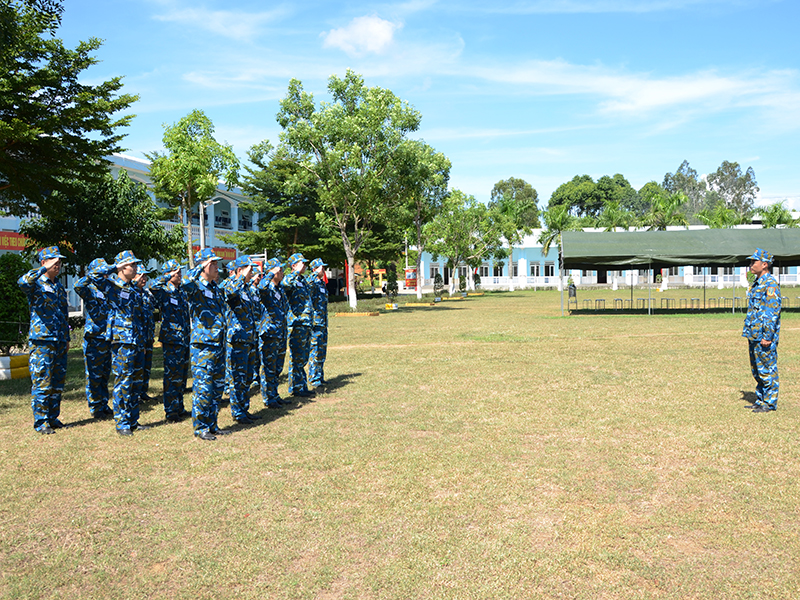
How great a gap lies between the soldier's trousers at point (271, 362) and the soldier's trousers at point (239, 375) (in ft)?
1.91

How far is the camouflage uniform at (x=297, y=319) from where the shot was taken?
935 centimetres

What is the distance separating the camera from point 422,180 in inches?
1293

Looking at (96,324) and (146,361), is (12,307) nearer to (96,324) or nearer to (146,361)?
(146,361)

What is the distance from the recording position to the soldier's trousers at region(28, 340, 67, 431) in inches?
292

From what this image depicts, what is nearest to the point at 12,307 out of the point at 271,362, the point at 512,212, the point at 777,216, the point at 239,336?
the point at 271,362

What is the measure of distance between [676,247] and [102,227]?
21.6 metres

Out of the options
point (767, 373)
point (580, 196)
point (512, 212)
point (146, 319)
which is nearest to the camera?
point (767, 373)

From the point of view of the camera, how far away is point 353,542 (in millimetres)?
4398

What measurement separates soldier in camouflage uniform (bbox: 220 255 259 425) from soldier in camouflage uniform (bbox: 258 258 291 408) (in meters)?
0.52

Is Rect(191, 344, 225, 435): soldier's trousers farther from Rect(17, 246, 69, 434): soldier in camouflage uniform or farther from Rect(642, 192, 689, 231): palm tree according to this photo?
Rect(642, 192, 689, 231): palm tree

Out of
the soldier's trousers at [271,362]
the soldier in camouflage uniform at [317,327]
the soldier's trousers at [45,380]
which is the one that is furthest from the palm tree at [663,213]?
the soldier's trousers at [45,380]

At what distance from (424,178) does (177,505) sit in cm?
2841

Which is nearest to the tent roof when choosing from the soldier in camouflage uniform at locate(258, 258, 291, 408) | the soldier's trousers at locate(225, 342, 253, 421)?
the soldier in camouflage uniform at locate(258, 258, 291, 408)

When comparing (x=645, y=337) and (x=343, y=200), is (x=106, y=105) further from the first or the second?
(x=343, y=200)
